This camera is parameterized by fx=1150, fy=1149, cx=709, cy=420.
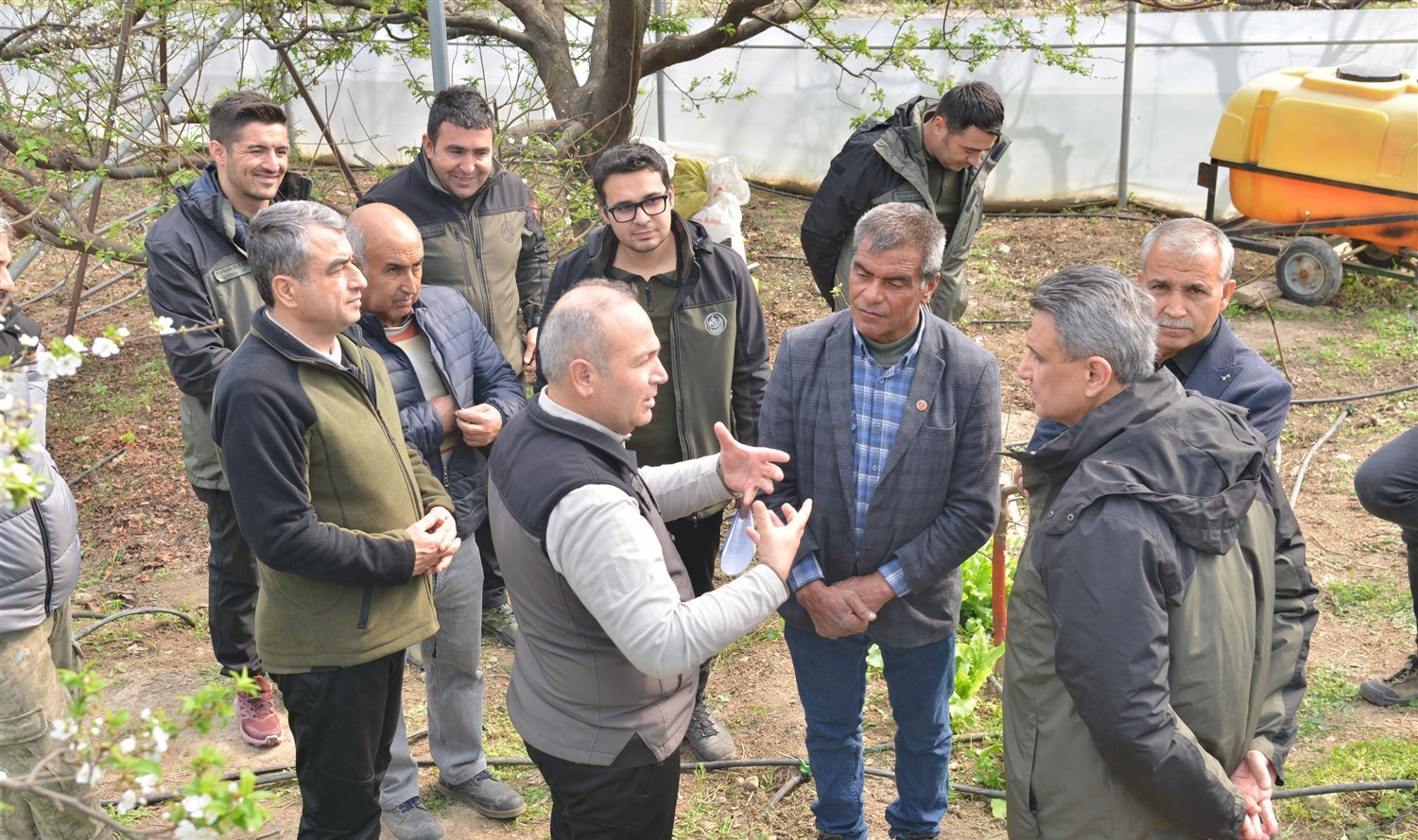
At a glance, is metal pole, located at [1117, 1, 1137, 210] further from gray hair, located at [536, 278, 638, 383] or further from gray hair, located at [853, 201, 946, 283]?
gray hair, located at [536, 278, 638, 383]

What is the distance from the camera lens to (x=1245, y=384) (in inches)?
118

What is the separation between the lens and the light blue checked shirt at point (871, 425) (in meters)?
3.06

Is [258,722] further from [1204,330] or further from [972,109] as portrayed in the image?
[972,109]

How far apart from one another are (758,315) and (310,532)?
1.73 metres

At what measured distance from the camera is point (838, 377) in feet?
10.1

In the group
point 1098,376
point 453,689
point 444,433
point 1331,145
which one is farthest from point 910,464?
point 1331,145

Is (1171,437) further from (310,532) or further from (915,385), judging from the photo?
(310,532)

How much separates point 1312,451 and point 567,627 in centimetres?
514

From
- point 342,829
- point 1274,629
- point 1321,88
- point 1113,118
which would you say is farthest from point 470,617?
point 1113,118

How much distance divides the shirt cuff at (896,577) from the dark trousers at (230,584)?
213cm

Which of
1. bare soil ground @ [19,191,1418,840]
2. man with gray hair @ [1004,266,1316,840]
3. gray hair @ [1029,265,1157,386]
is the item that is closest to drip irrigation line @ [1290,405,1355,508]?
bare soil ground @ [19,191,1418,840]

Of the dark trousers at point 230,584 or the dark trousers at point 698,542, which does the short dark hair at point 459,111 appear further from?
the dark trousers at point 698,542

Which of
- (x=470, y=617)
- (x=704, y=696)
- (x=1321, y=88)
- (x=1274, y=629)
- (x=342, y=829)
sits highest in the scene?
(x=1321, y=88)

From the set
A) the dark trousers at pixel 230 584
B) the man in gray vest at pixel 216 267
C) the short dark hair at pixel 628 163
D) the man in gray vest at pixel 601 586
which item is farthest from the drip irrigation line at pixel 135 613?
the man in gray vest at pixel 601 586
